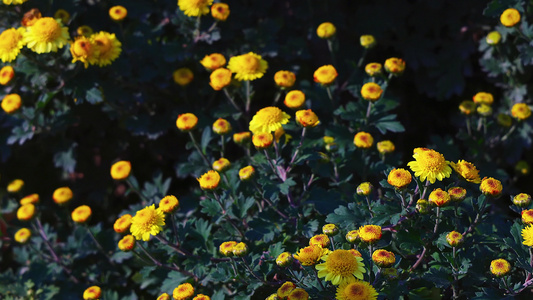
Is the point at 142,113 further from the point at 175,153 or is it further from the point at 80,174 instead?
the point at 80,174

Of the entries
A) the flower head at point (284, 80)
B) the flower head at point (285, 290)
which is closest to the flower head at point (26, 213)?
the flower head at point (284, 80)

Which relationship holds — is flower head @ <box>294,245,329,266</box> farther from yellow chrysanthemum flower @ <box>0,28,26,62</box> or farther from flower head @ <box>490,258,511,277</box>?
yellow chrysanthemum flower @ <box>0,28,26,62</box>

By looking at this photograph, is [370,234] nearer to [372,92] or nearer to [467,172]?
[467,172]

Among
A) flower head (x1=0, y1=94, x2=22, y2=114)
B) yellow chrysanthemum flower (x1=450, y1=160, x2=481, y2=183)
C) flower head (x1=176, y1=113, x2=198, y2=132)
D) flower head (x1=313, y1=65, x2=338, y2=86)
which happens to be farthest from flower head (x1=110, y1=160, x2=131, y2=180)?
yellow chrysanthemum flower (x1=450, y1=160, x2=481, y2=183)

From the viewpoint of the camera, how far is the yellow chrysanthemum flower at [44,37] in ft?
8.25

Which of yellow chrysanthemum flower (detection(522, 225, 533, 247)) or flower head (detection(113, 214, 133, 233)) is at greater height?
yellow chrysanthemum flower (detection(522, 225, 533, 247))

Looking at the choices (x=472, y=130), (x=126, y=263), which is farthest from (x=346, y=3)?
(x=126, y=263)

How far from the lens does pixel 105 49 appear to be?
269 centimetres

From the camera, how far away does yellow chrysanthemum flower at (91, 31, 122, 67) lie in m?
2.66

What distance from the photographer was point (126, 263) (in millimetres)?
2955

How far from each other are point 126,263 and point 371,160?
4.51ft

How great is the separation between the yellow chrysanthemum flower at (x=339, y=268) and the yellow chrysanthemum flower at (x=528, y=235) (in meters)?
0.55

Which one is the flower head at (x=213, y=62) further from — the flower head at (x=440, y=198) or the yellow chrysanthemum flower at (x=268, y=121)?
the flower head at (x=440, y=198)

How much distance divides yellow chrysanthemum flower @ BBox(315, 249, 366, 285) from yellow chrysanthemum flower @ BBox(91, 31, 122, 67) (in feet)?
5.10
